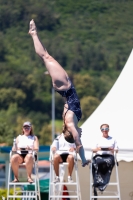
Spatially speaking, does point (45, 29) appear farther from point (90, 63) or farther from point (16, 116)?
point (16, 116)

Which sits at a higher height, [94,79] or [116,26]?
[116,26]

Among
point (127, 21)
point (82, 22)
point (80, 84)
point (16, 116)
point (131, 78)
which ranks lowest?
point (131, 78)

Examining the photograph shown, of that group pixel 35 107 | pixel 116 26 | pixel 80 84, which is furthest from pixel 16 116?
pixel 116 26

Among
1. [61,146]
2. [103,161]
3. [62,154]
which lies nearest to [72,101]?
[103,161]

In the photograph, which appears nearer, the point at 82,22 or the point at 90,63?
the point at 90,63

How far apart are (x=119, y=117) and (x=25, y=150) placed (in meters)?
2.09

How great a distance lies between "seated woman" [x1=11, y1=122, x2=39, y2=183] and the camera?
10844 millimetres

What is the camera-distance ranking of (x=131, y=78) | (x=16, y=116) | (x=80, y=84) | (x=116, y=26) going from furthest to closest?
(x=116, y=26) → (x=80, y=84) → (x=16, y=116) → (x=131, y=78)

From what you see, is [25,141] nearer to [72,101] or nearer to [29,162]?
[29,162]

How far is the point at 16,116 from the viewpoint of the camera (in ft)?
263

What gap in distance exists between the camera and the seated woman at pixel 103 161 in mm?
10586

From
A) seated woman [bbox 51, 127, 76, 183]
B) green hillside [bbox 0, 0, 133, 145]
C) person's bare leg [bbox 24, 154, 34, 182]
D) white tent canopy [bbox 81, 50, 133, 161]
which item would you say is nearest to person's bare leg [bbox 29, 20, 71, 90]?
seated woman [bbox 51, 127, 76, 183]

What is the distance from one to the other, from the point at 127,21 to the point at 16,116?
18.0m

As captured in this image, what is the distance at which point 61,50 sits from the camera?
311 feet
